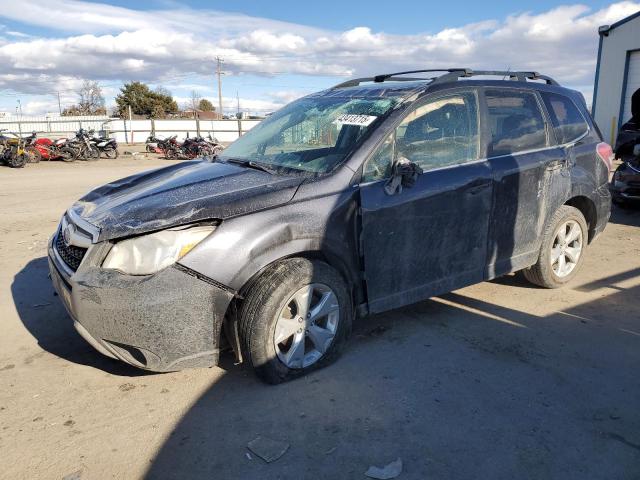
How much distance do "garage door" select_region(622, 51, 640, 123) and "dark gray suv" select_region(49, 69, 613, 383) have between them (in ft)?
49.3

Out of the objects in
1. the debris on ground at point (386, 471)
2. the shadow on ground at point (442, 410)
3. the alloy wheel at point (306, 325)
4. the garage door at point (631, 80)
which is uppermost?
the garage door at point (631, 80)

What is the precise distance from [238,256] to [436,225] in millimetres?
1505

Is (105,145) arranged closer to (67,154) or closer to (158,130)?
(67,154)

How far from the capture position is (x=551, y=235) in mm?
4637

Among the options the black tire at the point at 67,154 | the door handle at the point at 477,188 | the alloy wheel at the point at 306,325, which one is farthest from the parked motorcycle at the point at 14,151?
the door handle at the point at 477,188

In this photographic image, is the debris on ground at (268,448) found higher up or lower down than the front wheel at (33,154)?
lower down

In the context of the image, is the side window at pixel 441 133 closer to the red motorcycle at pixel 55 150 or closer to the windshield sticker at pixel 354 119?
the windshield sticker at pixel 354 119

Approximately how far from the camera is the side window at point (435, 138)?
355cm

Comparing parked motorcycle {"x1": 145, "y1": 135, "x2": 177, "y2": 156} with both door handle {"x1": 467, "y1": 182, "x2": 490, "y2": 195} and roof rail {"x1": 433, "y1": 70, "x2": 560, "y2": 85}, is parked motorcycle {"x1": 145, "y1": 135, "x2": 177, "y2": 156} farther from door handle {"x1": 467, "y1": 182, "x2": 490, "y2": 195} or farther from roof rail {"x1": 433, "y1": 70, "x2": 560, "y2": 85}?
door handle {"x1": 467, "y1": 182, "x2": 490, "y2": 195}

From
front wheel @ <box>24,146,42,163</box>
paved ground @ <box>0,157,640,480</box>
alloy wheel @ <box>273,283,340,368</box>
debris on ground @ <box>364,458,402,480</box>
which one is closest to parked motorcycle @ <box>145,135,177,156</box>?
front wheel @ <box>24,146,42,163</box>

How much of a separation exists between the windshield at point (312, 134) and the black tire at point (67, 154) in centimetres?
1691

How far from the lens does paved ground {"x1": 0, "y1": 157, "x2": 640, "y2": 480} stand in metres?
2.57

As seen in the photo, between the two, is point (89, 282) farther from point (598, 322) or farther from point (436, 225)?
point (598, 322)

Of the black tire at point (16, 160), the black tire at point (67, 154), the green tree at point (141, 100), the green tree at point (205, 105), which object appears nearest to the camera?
the black tire at point (16, 160)
